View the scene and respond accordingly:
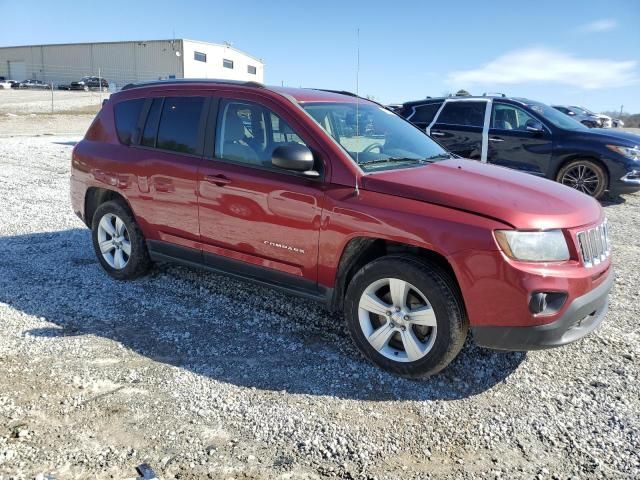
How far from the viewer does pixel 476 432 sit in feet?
9.45

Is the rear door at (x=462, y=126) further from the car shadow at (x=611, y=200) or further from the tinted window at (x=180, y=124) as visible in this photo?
the tinted window at (x=180, y=124)

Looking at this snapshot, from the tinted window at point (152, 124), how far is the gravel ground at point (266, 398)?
137 cm

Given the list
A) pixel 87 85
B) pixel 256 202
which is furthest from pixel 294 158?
pixel 87 85

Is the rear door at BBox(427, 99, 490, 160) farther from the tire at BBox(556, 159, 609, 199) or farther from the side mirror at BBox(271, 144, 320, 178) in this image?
the side mirror at BBox(271, 144, 320, 178)

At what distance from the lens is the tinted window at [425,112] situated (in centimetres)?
999

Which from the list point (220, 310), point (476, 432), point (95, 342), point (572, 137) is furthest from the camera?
point (572, 137)

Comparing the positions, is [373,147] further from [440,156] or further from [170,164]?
[170,164]

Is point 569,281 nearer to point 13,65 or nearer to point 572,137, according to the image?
point 572,137

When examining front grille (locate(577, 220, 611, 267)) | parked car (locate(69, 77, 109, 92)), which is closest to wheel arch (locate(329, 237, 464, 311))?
front grille (locate(577, 220, 611, 267))

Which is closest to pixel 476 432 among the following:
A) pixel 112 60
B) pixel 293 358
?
pixel 293 358

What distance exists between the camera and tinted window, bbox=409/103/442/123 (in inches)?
393

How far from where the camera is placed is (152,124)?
4.70 meters

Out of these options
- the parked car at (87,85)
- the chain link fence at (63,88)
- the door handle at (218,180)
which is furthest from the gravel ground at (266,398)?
the parked car at (87,85)

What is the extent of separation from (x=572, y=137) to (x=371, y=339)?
7103 mm
